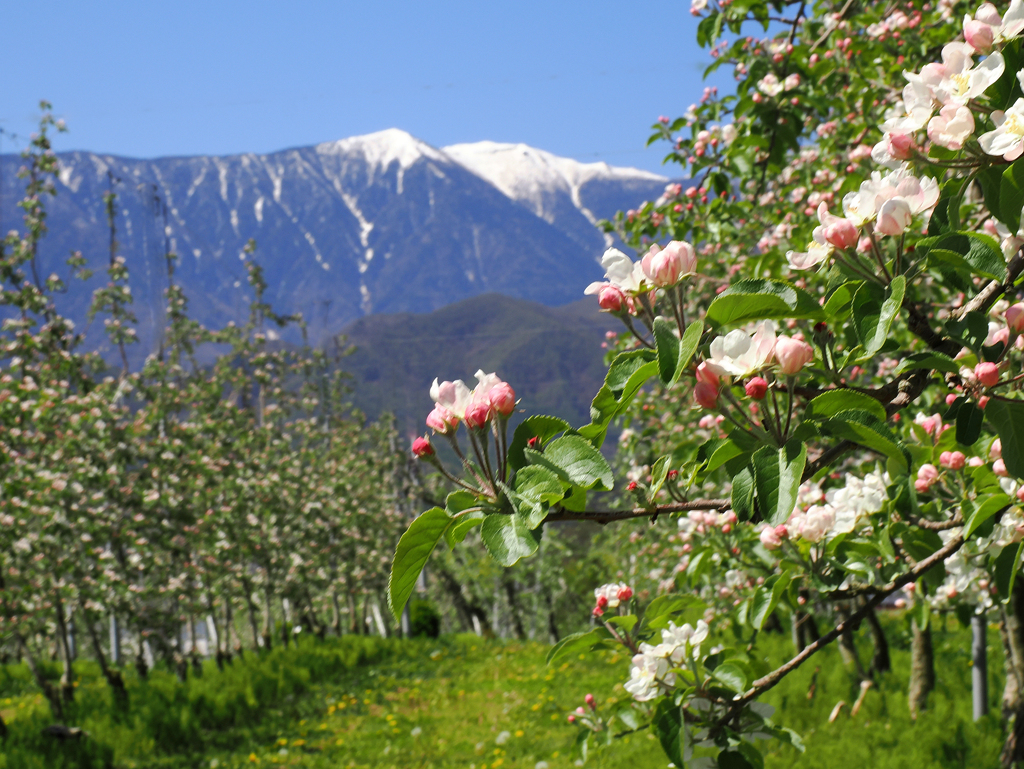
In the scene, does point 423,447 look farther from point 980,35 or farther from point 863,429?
point 980,35

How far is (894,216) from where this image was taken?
76cm

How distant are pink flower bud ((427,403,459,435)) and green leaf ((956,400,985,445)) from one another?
58 centimetres

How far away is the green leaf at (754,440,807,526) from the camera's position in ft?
A: 2.31

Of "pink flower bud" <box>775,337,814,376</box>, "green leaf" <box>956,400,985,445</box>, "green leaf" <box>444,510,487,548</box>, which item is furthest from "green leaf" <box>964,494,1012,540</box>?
"green leaf" <box>444,510,487,548</box>

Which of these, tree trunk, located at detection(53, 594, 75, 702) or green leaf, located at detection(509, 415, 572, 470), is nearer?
green leaf, located at detection(509, 415, 572, 470)

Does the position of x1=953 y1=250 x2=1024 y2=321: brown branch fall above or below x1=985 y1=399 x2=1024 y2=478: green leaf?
above

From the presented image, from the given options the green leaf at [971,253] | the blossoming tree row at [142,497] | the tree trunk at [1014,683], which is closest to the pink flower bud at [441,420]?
the green leaf at [971,253]

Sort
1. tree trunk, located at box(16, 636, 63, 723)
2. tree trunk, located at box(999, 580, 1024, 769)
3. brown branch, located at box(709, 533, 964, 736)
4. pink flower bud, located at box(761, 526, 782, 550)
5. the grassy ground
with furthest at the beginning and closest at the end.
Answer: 1. tree trunk, located at box(16, 636, 63, 723)
2. the grassy ground
3. tree trunk, located at box(999, 580, 1024, 769)
4. pink flower bud, located at box(761, 526, 782, 550)
5. brown branch, located at box(709, 533, 964, 736)

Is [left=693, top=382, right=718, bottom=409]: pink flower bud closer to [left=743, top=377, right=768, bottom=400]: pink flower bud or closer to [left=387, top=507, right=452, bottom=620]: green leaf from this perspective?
[left=743, top=377, right=768, bottom=400]: pink flower bud

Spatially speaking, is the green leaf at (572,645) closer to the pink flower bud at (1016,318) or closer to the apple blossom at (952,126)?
the pink flower bud at (1016,318)

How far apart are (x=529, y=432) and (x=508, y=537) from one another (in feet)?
0.48

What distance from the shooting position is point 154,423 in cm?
862

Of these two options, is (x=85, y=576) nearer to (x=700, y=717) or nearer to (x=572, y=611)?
(x=700, y=717)

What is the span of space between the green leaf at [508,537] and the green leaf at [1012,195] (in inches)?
22.6
